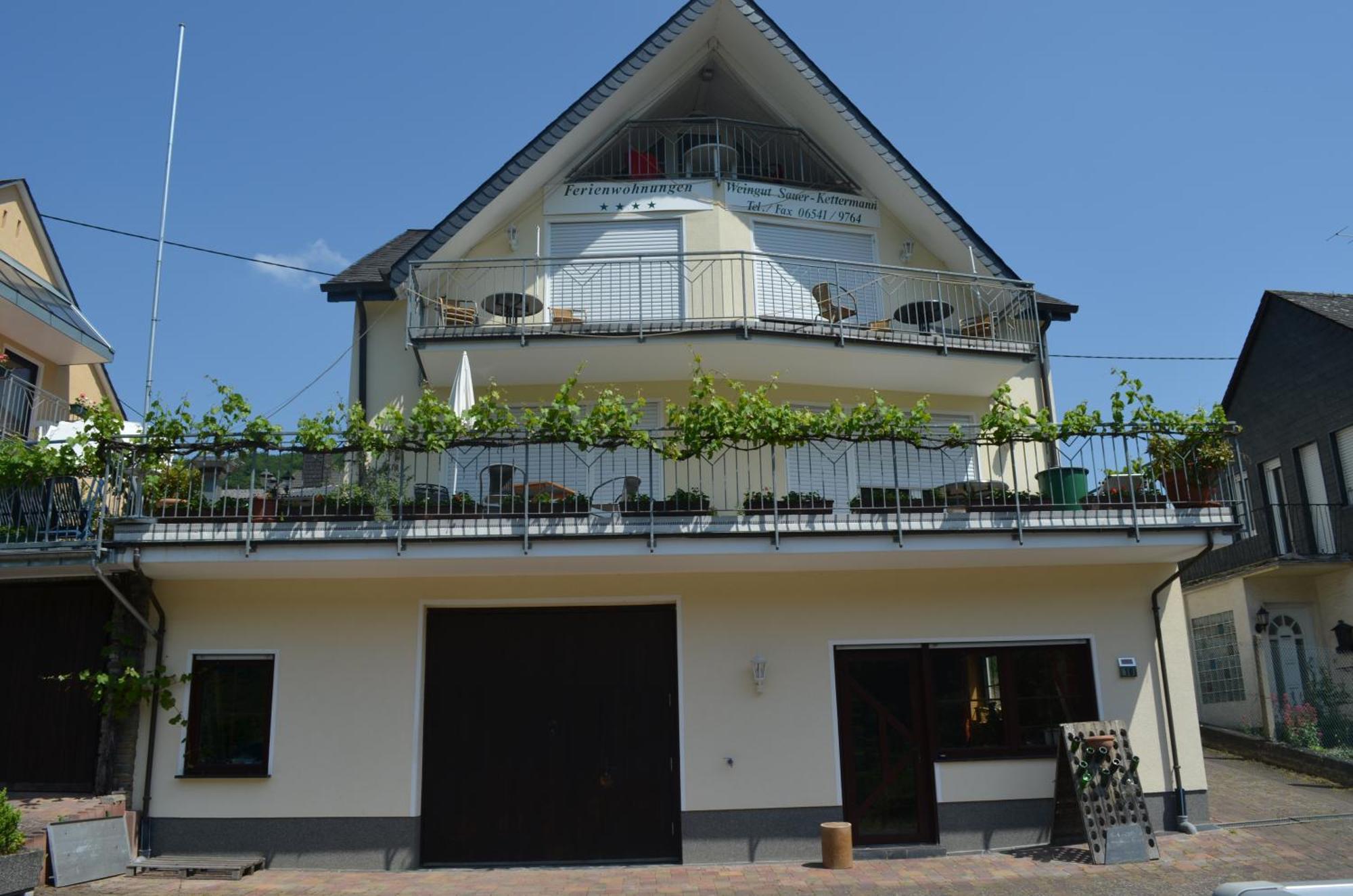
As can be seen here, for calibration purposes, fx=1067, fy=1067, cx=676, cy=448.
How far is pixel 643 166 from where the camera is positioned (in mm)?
16438

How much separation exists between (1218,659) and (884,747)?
11567 millimetres

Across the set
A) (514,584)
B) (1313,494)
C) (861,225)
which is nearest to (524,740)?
(514,584)

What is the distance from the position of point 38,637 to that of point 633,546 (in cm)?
737

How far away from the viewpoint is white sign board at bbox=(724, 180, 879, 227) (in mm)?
16219

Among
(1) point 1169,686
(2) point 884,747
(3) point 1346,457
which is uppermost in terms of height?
(3) point 1346,457

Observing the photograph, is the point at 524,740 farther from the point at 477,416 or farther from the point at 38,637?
the point at 38,637

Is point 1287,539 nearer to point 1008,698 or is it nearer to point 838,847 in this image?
point 1008,698

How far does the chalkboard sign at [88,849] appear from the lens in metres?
11.0

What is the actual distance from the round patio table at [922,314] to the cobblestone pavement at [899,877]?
737 centimetres

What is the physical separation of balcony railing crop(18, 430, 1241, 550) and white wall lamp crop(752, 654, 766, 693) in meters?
1.68

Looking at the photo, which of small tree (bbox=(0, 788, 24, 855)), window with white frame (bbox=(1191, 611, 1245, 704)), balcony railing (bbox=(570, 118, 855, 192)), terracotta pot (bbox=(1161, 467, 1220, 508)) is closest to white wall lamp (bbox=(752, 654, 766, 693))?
terracotta pot (bbox=(1161, 467, 1220, 508))

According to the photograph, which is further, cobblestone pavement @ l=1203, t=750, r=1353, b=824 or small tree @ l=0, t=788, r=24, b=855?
cobblestone pavement @ l=1203, t=750, r=1353, b=824

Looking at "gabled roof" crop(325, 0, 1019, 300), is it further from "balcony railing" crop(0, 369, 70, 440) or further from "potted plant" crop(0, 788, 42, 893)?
"potted plant" crop(0, 788, 42, 893)

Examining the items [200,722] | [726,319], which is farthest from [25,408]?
[726,319]
